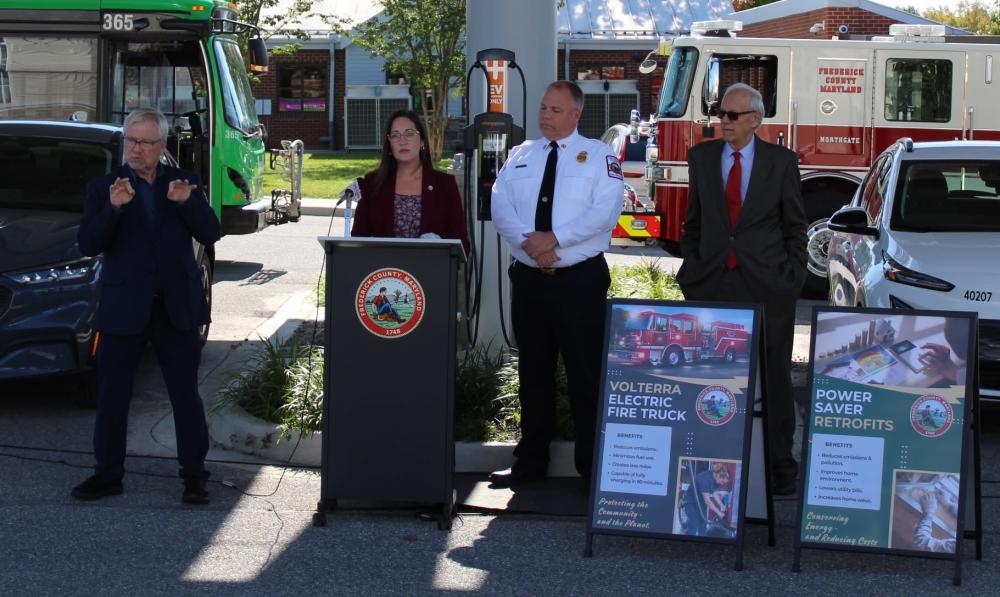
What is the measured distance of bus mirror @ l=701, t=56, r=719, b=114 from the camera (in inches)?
557

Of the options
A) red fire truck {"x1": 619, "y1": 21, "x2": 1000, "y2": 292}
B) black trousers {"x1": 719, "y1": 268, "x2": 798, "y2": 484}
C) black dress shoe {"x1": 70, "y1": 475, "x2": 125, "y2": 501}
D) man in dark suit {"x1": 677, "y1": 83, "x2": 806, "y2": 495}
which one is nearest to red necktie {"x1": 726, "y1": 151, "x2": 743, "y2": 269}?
man in dark suit {"x1": 677, "y1": 83, "x2": 806, "y2": 495}

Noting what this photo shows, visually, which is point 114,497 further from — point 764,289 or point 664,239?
point 664,239

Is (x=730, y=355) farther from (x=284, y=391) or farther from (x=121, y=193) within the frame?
(x=284, y=391)

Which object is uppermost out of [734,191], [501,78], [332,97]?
[332,97]

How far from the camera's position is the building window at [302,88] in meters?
38.4

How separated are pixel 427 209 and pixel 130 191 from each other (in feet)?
4.36

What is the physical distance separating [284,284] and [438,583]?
28.6ft

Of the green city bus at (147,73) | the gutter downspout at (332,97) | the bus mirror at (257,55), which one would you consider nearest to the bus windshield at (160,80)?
the green city bus at (147,73)

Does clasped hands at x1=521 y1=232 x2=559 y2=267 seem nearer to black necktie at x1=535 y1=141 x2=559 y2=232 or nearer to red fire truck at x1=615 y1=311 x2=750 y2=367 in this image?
black necktie at x1=535 y1=141 x2=559 y2=232

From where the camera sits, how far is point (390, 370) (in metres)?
5.75

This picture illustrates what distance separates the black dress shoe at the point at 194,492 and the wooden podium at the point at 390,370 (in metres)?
0.66

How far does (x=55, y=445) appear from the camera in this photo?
7230 mm

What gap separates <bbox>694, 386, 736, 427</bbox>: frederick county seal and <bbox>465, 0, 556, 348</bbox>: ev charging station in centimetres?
271

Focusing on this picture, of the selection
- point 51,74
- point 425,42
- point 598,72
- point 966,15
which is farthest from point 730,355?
point 966,15
